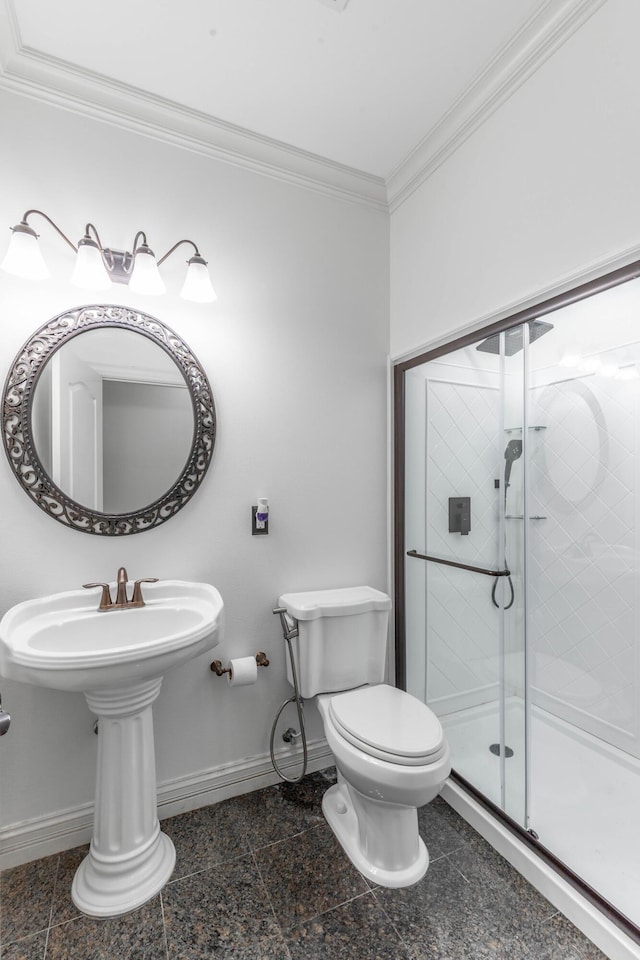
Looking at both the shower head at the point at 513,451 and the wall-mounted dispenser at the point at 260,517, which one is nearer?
the shower head at the point at 513,451

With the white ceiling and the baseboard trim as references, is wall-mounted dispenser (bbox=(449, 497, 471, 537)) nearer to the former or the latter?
the baseboard trim

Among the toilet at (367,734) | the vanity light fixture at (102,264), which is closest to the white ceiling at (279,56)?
the vanity light fixture at (102,264)

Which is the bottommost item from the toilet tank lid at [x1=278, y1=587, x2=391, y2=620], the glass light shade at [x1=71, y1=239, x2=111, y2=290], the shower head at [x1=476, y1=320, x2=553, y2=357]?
the toilet tank lid at [x1=278, y1=587, x2=391, y2=620]

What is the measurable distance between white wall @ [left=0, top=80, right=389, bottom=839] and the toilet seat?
44cm

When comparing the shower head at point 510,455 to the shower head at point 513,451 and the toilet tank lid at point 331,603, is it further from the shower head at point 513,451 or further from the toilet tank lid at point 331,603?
the toilet tank lid at point 331,603

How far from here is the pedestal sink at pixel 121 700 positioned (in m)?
1.32

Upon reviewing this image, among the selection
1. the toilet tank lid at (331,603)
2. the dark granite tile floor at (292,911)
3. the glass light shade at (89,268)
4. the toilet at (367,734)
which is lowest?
the dark granite tile floor at (292,911)

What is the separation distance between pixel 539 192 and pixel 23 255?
1.63m

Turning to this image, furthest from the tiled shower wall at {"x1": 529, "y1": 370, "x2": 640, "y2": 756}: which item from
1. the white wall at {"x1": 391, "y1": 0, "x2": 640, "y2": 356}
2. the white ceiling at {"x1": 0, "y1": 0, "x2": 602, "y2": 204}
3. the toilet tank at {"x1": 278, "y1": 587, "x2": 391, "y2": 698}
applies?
the white ceiling at {"x1": 0, "y1": 0, "x2": 602, "y2": 204}

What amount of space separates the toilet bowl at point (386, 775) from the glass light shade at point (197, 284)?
5.07ft

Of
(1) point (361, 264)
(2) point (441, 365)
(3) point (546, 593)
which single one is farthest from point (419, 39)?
(3) point (546, 593)

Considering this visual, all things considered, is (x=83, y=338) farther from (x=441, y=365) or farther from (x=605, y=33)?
(x=605, y=33)

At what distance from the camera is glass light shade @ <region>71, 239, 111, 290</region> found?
1527 mm

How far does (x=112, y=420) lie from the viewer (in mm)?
1711
